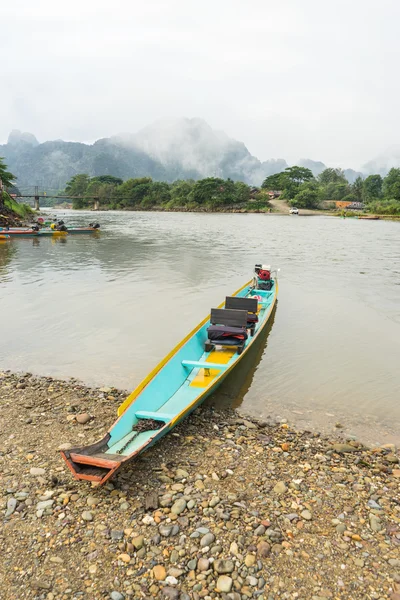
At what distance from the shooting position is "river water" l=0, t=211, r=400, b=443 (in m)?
8.02

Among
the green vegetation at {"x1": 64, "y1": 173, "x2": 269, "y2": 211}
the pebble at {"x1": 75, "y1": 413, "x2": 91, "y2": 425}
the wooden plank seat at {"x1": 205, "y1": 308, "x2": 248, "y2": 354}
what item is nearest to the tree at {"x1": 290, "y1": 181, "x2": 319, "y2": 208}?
the green vegetation at {"x1": 64, "y1": 173, "x2": 269, "y2": 211}

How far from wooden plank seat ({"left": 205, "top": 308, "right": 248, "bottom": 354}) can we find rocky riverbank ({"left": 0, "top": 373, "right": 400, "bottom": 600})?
2975 mm

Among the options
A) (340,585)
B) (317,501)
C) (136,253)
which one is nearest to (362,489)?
(317,501)

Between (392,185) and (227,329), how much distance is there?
→ 11229 centimetres

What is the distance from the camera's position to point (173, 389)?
7379 mm

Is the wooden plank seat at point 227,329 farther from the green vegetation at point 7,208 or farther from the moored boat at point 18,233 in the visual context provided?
the green vegetation at point 7,208

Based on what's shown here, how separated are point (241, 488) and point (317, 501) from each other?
0.99 m

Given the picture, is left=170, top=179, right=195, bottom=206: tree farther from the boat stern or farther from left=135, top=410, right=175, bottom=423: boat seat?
the boat stern

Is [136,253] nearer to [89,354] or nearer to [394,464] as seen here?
[89,354]

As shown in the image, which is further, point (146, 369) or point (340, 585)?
point (146, 369)

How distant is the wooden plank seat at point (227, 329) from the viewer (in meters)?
9.41

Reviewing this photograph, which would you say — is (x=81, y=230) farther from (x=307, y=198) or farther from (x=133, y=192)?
(x=133, y=192)

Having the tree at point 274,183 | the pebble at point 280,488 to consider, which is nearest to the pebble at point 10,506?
the pebble at point 280,488

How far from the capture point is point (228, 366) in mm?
7719
